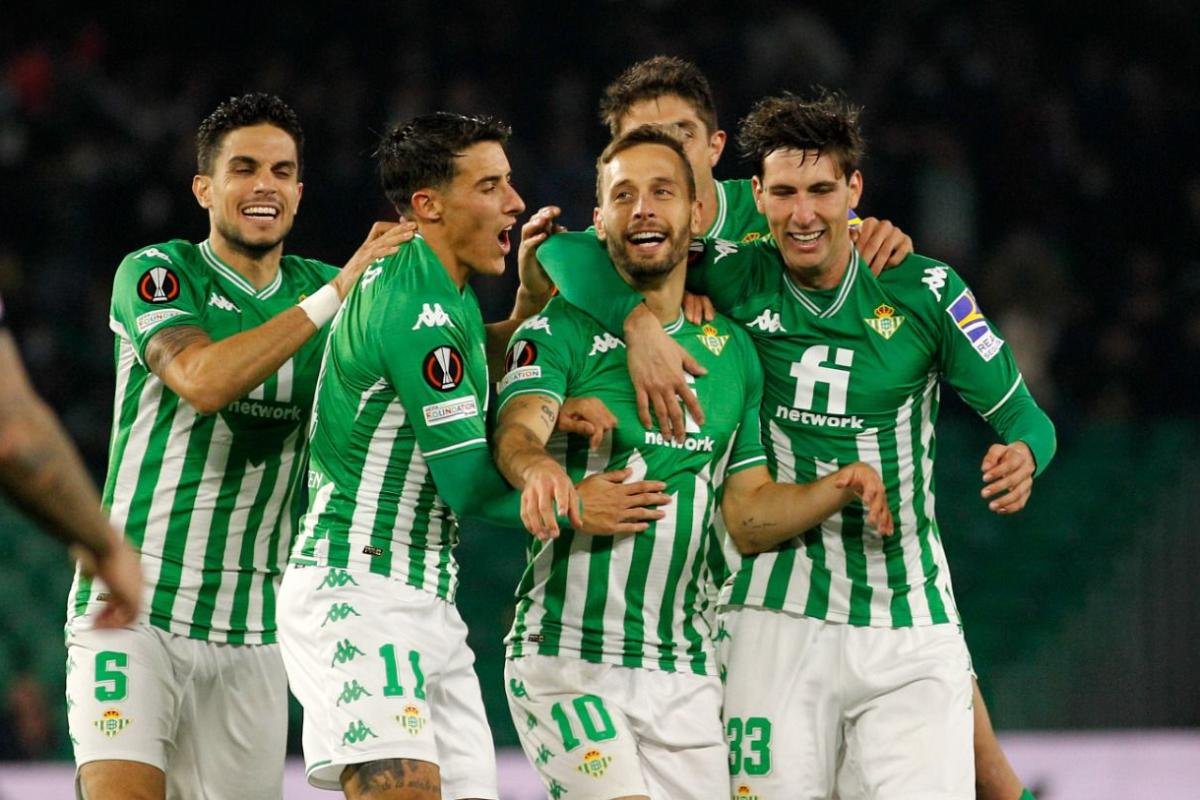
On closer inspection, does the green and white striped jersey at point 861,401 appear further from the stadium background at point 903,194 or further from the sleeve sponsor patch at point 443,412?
the stadium background at point 903,194

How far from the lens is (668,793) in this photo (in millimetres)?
4555

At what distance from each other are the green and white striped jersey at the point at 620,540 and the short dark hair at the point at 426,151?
1.62 ft

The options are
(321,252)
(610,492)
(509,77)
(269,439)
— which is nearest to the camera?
(610,492)

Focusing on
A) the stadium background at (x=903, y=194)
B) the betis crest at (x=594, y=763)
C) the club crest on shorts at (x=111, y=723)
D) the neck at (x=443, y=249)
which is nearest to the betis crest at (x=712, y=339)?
the neck at (x=443, y=249)

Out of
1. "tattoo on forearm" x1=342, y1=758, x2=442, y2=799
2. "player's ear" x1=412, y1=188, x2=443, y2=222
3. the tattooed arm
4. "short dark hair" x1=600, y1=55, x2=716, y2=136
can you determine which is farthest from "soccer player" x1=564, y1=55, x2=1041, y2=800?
the tattooed arm

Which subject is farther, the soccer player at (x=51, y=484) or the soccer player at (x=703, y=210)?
the soccer player at (x=703, y=210)

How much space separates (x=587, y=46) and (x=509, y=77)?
24.7 inches

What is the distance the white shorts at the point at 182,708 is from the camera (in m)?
4.70

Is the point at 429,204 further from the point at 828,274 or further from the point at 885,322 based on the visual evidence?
the point at 885,322

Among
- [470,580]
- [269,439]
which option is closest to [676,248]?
[269,439]

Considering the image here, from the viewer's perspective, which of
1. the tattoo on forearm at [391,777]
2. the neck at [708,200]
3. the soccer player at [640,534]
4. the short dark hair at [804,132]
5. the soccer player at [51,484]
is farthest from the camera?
the neck at [708,200]

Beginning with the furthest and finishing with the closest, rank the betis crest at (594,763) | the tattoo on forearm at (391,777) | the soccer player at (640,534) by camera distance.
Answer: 1. the soccer player at (640,534)
2. the betis crest at (594,763)
3. the tattoo on forearm at (391,777)

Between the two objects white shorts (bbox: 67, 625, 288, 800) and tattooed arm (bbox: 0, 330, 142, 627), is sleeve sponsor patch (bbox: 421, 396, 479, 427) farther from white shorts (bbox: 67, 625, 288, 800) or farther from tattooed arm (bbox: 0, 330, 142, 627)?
tattooed arm (bbox: 0, 330, 142, 627)

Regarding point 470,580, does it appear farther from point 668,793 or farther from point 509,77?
point 509,77
